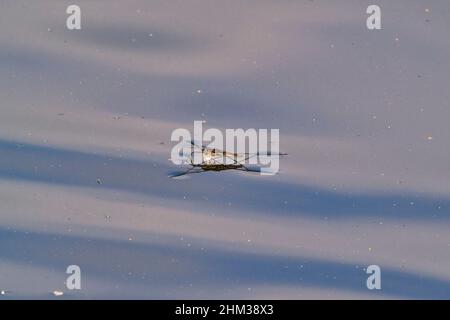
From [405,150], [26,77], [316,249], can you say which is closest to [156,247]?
[316,249]

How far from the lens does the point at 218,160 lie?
78.0 inches

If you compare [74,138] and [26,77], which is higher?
[26,77]

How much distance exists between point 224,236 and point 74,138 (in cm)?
53

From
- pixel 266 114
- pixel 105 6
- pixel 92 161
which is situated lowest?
pixel 92 161

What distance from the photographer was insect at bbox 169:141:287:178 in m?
1.97

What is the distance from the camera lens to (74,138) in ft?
6.44

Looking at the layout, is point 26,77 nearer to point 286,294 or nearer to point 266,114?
point 266,114

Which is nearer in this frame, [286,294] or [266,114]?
[286,294]

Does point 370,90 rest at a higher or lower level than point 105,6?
lower

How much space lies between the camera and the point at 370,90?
199 cm

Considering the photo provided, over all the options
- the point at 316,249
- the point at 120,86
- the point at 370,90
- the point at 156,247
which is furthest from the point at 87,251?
the point at 370,90

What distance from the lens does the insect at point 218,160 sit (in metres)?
1.97
